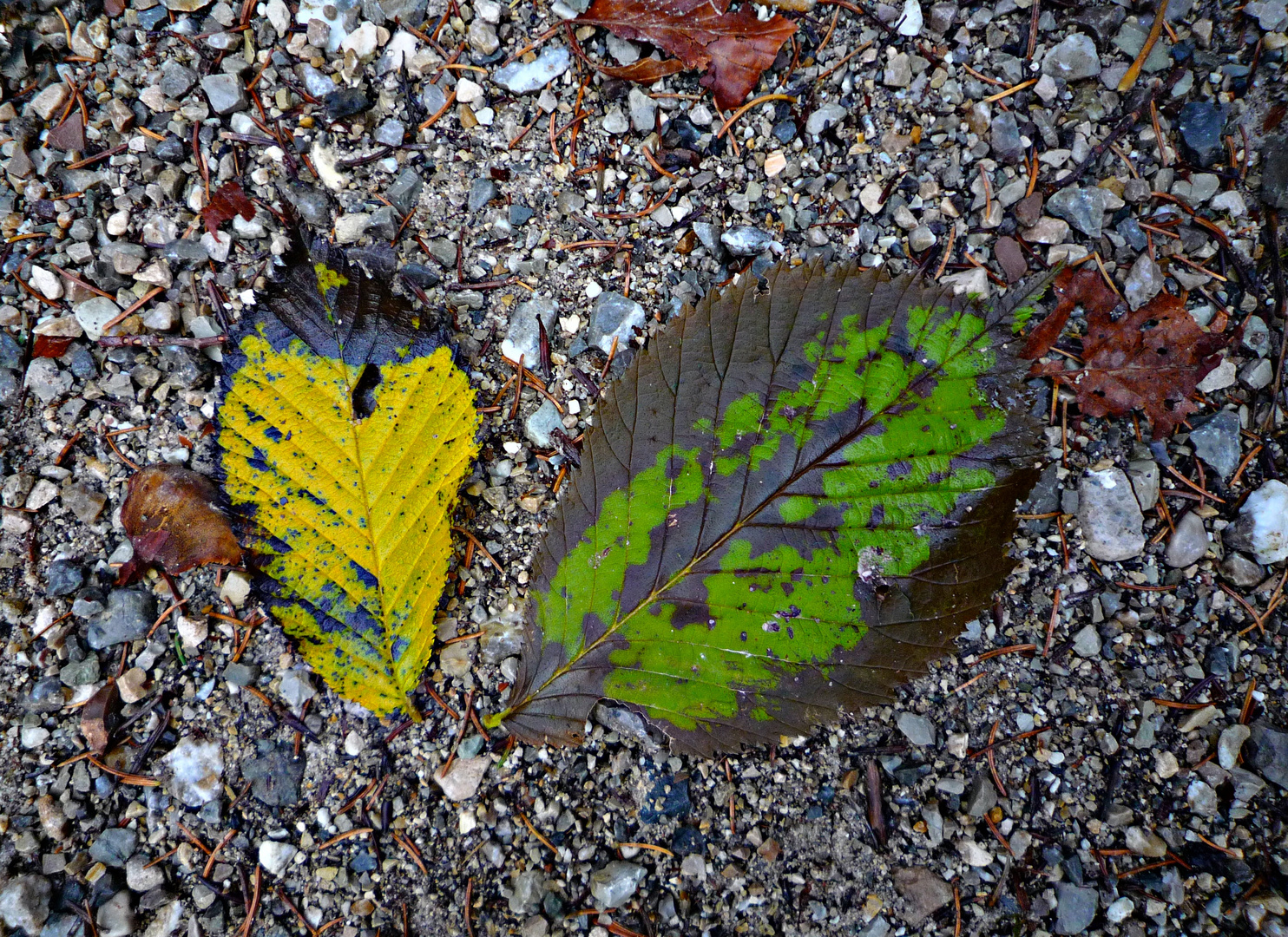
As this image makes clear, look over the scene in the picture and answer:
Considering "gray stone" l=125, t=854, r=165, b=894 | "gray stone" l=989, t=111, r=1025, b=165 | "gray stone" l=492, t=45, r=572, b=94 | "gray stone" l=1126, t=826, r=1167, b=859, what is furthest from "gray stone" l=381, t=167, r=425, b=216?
"gray stone" l=1126, t=826, r=1167, b=859

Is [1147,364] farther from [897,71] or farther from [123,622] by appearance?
[123,622]

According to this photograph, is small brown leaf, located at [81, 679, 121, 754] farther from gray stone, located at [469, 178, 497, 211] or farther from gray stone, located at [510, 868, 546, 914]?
gray stone, located at [469, 178, 497, 211]

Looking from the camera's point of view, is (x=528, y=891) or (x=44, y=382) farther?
(x=44, y=382)

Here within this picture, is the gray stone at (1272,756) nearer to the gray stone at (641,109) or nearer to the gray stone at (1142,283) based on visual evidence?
the gray stone at (1142,283)

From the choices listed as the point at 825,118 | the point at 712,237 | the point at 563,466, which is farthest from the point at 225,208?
the point at 825,118

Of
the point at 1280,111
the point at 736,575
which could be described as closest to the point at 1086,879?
the point at 736,575

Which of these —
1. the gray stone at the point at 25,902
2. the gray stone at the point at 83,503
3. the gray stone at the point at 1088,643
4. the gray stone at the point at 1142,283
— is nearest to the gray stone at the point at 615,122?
the gray stone at the point at 1142,283

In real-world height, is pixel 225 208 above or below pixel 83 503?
above
